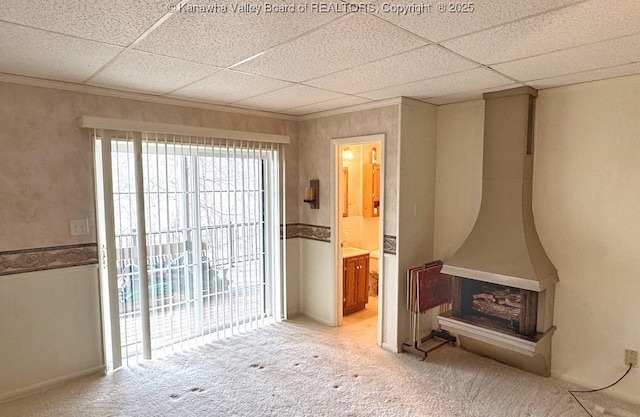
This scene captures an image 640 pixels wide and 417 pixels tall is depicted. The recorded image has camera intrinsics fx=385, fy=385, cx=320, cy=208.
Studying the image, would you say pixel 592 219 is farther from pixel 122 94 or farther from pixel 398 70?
pixel 122 94

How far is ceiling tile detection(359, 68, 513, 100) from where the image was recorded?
268cm

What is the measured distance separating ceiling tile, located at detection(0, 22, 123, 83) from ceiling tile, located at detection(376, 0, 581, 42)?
5.02ft

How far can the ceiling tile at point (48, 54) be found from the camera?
192 centimetres

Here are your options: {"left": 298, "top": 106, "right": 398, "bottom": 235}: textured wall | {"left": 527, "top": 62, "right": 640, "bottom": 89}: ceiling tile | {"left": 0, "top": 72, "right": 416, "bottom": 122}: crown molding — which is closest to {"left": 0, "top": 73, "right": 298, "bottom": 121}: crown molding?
{"left": 0, "top": 72, "right": 416, "bottom": 122}: crown molding

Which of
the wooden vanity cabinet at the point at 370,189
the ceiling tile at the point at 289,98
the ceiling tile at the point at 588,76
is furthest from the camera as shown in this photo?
the wooden vanity cabinet at the point at 370,189

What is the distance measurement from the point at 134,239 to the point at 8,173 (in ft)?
3.23

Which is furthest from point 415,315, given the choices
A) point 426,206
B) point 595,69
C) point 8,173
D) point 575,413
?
point 8,173

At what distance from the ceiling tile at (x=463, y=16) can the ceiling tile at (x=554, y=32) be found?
8 cm

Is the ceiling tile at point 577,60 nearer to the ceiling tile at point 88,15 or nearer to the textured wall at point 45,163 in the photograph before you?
the ceiling tile at point 88,15

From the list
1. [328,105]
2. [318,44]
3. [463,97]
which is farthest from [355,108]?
[318,44]

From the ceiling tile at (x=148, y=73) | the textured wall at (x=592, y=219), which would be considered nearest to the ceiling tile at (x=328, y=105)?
the ceiling tile at (x=148, y=73)

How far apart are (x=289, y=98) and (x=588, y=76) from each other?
2.30 m

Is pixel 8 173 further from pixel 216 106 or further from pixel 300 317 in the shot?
pixel 300 317

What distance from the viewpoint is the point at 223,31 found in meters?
1.86
